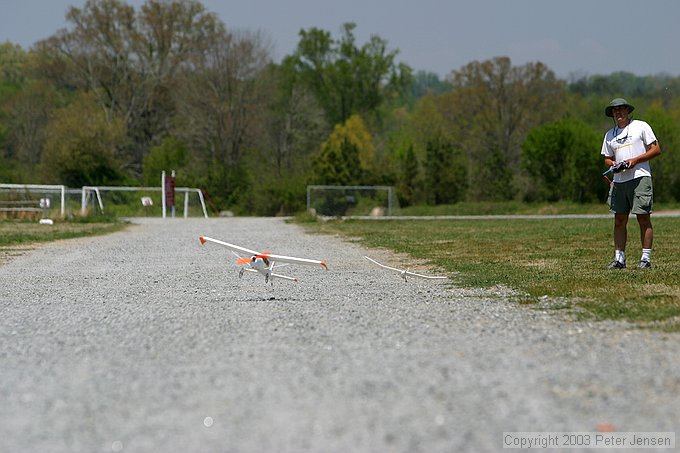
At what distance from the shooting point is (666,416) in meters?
4.23

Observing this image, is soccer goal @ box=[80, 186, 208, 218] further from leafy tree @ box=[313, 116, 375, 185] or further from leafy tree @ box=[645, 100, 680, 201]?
leafy tree @ box=[645, 100, 680, 201]

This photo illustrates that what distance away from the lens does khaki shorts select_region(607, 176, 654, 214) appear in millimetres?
11070

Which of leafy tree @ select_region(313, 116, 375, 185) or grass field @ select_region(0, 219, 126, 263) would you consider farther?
leafy tree @ select_region(313, 116, 375, 185)

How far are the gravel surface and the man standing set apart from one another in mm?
2963

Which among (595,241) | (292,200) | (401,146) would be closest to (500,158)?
(401,146)

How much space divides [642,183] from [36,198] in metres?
29.1

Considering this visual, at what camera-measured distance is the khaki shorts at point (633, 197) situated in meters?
11.1

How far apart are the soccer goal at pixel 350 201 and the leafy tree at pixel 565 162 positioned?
16114 mm

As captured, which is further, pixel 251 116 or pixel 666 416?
pixel 251 116

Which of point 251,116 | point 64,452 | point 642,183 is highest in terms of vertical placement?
point 251,116

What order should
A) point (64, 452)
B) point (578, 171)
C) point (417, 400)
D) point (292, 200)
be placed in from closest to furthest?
1. point (64, 452)
2. point (417, 400)
3. point (292, 200)
4. point (578, 171)

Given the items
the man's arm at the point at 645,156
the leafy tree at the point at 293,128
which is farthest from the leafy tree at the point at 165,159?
the man's arm at the point at 645,156

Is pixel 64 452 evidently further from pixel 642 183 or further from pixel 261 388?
pixel 642 183

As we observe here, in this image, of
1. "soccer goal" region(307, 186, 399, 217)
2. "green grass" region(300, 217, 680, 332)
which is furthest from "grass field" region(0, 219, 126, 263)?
"soccer goal" region(307, 186, 399, 217)
